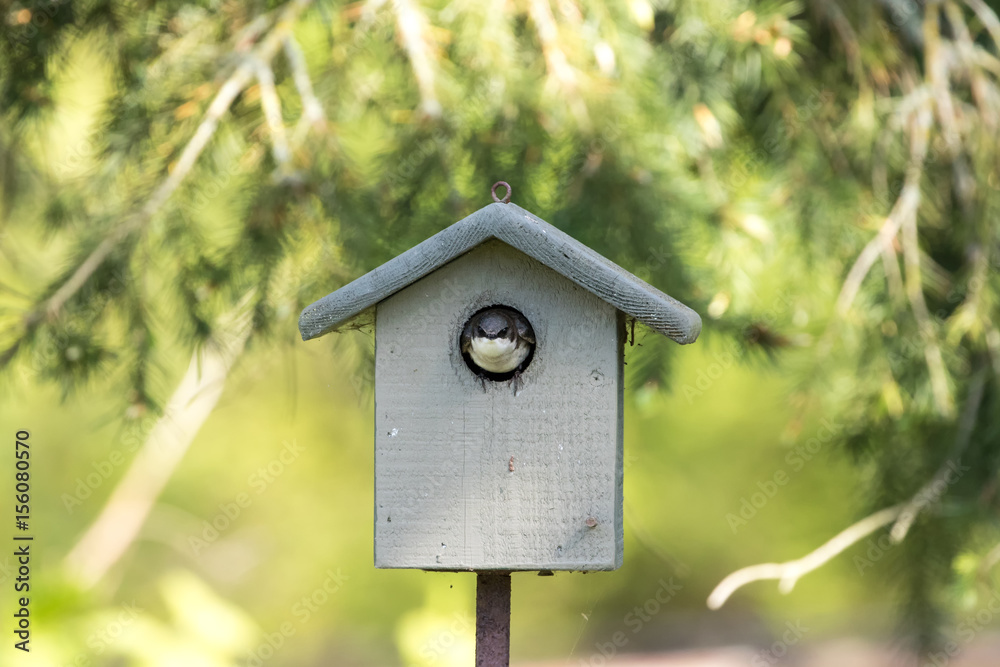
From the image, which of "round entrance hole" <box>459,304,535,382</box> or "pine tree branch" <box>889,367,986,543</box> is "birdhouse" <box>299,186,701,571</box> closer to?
"round entrance hole" <box>459,304,535,382</box>

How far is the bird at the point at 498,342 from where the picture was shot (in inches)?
44.4

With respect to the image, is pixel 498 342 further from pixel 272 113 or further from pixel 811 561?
pixel 811 561

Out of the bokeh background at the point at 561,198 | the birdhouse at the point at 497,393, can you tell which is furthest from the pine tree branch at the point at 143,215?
the birdhouse at the point at 497,393

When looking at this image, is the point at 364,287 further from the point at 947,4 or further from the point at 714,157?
the point at 947,4

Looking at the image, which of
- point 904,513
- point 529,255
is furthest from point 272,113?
point 904,513

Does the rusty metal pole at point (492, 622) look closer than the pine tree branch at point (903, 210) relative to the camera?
Yes

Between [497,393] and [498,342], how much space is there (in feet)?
0.23

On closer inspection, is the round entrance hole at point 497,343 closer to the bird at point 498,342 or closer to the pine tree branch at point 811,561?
the bird at point 498,342

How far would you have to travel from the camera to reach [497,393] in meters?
1.16

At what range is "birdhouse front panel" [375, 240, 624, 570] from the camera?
1.13 meters

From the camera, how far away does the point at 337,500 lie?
16.9ft

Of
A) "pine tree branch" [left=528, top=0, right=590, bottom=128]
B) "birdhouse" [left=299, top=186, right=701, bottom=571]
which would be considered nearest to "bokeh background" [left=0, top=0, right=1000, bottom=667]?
"pine tree branch" [left=528, top=0, right=590, bottom=128]

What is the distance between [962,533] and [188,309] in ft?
5.34

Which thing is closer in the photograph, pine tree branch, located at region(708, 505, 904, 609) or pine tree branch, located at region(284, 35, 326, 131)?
pine tree branch, located at region(284, 35, 326, 131)
